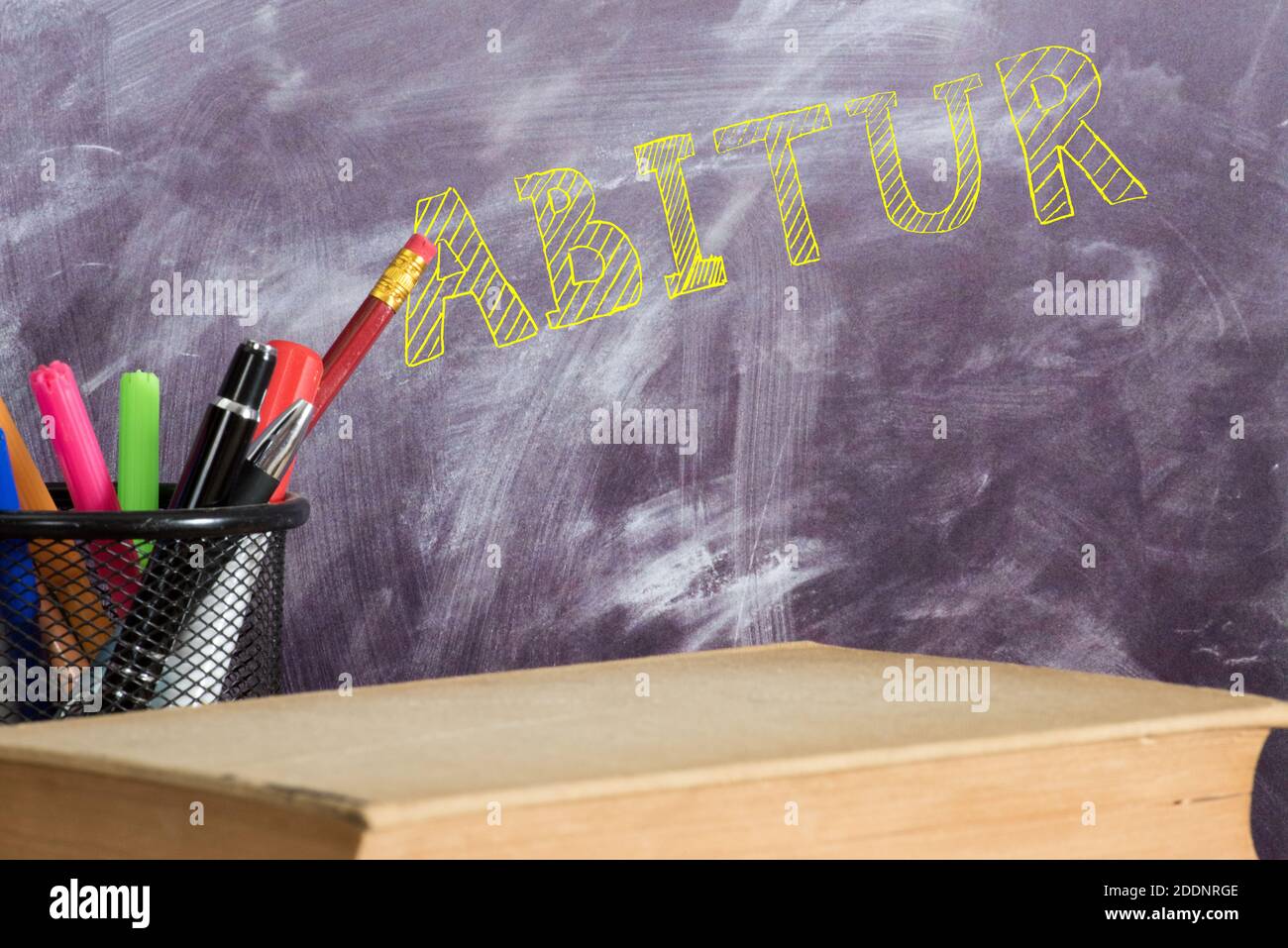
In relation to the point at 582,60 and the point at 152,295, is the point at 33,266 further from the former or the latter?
the point at 582,60

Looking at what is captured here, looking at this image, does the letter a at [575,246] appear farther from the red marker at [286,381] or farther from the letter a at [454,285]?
the red marker at [286,381]

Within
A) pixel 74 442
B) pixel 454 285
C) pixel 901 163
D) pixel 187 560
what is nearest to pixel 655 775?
pixel 187 560

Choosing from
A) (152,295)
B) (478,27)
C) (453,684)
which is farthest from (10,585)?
(478,27)

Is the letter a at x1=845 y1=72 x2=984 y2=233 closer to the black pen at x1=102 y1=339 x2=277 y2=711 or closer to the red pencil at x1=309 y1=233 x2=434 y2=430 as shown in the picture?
the red pencil at x1=309 y1=233 x2=434 y2=430

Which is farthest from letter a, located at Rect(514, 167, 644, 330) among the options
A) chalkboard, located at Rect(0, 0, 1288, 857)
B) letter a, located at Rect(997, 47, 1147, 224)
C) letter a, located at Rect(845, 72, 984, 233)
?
letter a, located at Rect(997, 47, 1147, 224)

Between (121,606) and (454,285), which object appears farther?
(454,285)

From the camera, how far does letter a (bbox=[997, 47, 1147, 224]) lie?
1.29m

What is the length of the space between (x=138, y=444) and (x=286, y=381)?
0.24 feet

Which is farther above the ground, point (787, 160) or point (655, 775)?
point (787, 160)

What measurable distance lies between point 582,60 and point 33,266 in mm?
456

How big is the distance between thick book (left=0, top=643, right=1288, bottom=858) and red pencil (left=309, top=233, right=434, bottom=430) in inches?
9.5

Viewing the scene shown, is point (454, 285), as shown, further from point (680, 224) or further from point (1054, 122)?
point (1054, 122)

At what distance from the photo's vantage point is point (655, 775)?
0.38 m

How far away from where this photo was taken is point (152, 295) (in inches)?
45.6
